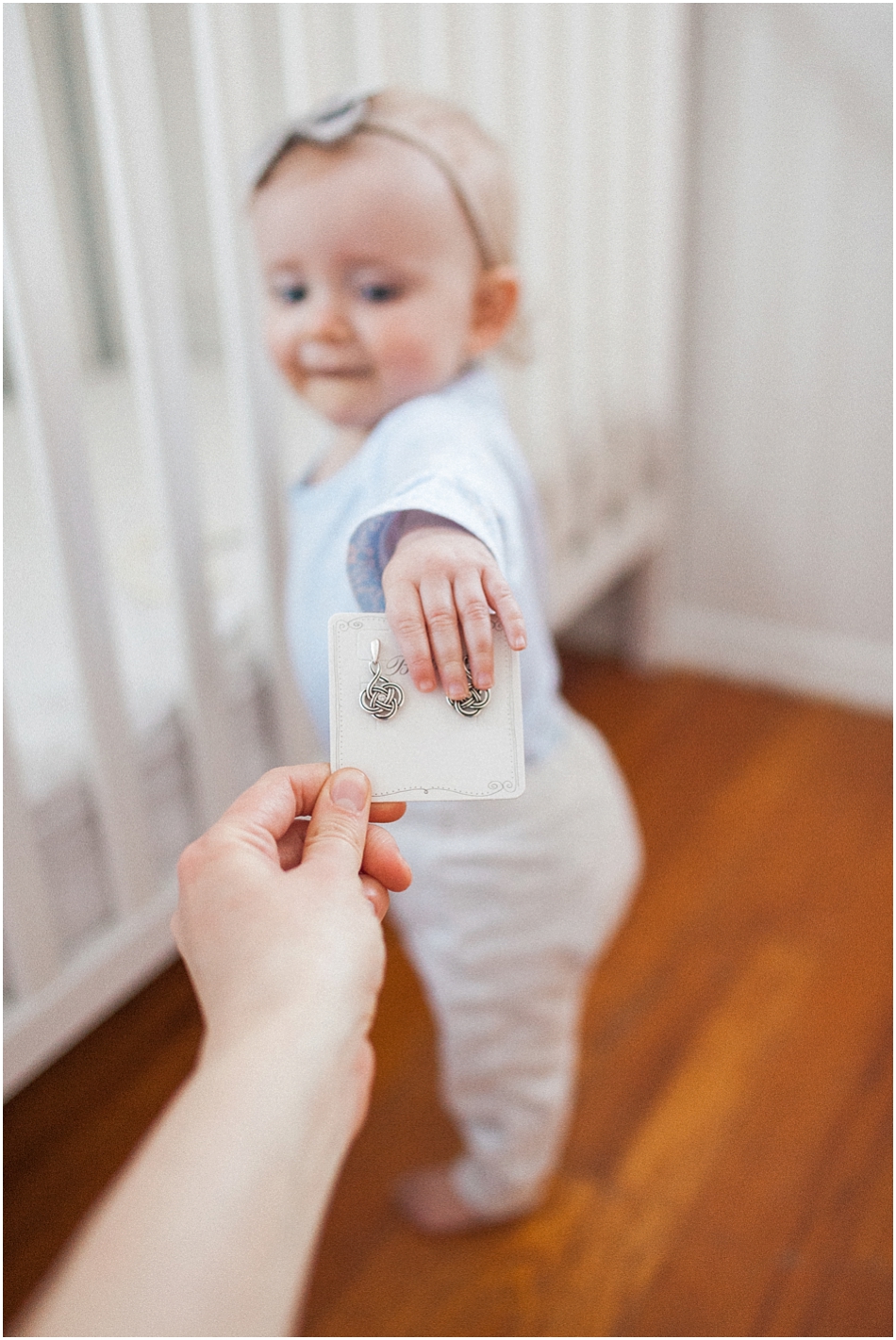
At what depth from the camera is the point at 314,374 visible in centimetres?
56

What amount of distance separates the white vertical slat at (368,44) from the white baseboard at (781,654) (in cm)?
85

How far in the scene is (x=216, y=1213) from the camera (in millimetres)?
270

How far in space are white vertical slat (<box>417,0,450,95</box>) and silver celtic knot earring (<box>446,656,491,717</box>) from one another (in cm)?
69

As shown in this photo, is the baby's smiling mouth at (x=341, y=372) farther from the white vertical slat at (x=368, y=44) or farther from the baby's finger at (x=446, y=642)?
the white vertical slat at (x=368, y=44)

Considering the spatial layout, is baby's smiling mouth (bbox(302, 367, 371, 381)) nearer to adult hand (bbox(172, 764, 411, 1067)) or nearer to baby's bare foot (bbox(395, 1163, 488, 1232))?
adult hand (bbox(172, 764, 411, 1067))

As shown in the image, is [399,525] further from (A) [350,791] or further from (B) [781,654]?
(B) [781,654]

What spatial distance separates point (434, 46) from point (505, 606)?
71 cm

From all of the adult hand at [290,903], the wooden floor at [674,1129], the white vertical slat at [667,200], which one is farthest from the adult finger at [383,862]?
the white vertical slat at [667,200]

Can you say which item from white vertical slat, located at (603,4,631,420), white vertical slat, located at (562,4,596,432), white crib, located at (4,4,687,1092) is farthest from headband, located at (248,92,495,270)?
white vertical slat, located at (603,4,631,420)

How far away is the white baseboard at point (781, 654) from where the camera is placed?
1.35 metres

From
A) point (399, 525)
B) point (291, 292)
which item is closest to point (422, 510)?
point (399, 525)

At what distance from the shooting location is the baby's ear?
582 millimetres

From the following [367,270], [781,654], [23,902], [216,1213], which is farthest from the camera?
[781,654]

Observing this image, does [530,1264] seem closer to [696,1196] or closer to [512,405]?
[696,1196]
